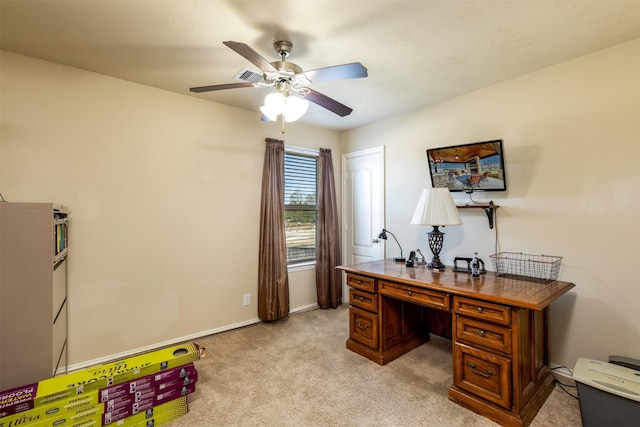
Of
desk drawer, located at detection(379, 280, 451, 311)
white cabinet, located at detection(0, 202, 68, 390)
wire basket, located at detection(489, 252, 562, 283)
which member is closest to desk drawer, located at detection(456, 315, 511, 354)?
desk drawer, located at detection(379, 280, 451, 311)

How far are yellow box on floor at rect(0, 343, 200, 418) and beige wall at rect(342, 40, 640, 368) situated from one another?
2660 millimetres

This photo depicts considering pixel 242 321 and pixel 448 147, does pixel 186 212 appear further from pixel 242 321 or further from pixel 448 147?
pixel 448 147

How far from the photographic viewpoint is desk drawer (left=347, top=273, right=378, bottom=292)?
2514 mm

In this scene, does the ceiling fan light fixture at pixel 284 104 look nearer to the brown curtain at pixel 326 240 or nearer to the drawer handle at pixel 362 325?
the drawer handle at pixel 362 325

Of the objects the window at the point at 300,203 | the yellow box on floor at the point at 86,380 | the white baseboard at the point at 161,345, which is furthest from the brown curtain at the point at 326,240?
the yellow box on floor at the point at 86,380

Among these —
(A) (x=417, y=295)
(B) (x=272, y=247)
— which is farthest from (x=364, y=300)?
(B) (x=272, y=247)

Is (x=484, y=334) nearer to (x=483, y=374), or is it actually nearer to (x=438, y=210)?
(x=483, y=374)

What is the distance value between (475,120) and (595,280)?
1630 millimetres

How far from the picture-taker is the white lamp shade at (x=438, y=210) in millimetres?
2457

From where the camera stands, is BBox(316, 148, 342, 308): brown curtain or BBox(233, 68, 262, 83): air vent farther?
BBox(316, 148, 342, 308): brown curtain

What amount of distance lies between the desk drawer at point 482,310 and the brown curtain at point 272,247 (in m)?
2.01

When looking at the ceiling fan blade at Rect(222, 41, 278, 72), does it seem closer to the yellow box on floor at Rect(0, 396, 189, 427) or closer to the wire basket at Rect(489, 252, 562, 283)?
the yellow box on floor at Rect(0, 396, 189, 427)

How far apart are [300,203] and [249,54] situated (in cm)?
245

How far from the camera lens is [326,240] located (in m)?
3.82
